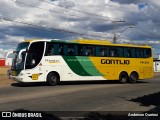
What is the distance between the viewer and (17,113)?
11.4 m

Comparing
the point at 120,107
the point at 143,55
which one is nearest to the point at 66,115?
the point at 120,107

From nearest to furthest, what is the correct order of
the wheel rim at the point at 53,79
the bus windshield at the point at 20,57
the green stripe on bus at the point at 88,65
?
the bus windshield at the point at 20,57 < the wheel rim at the point at 53,79 < the green stripe on bus at the point at 88,65

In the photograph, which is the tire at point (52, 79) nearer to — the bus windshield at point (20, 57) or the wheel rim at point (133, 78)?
the bus windshield at point (20, 57)

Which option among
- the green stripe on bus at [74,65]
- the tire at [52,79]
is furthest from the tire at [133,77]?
the tire at [52,79]

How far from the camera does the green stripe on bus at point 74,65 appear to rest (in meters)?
24.9

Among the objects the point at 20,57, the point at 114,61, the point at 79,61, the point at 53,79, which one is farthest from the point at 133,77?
the point at 20,57

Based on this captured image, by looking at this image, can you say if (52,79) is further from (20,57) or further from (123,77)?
(123,77)

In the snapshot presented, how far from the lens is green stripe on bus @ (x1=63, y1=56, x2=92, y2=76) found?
24891 millimetres

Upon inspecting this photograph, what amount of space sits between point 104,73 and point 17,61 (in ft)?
24.2

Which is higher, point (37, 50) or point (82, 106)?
point (37, 50)

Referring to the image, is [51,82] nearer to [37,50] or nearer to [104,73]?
[37,50]

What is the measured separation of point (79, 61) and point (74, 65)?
512 mm

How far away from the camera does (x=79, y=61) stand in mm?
25516

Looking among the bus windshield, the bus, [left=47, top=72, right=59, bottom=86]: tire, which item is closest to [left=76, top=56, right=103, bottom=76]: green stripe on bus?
the bus
